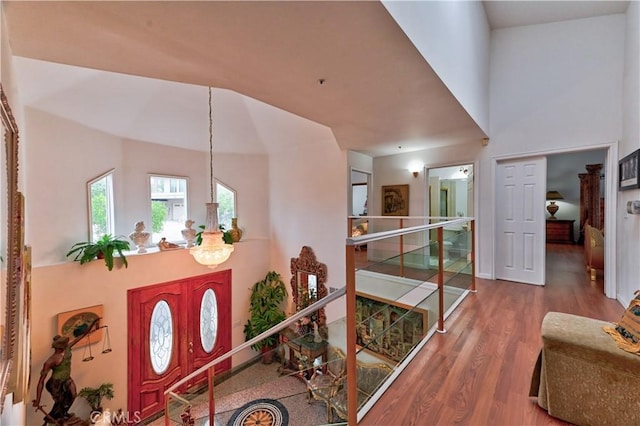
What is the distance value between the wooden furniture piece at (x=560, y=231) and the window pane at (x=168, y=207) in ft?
34.3

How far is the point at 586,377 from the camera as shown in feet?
4.63

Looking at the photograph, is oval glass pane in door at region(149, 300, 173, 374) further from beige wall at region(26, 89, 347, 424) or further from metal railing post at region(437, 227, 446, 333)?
metal railing post at region(437, 227, 446, 333)

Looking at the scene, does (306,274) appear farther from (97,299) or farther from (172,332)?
(97,299)

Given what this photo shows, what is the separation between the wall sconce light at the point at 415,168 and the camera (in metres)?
5.12

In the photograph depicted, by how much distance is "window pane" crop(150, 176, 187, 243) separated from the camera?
5168mm

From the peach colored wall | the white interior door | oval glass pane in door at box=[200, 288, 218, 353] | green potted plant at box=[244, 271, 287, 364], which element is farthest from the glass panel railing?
the peach colored wall

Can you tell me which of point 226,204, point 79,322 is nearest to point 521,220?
point 226,204

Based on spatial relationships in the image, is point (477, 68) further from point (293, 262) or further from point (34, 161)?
point (34, 161)

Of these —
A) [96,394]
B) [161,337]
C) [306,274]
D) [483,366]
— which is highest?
Answer: [483,366]

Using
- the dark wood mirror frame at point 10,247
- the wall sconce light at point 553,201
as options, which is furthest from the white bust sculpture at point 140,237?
the wall sconce light at point 553,201

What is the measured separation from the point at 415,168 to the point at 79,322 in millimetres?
6094

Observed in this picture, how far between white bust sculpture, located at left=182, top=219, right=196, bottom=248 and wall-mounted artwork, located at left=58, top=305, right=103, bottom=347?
1.67m

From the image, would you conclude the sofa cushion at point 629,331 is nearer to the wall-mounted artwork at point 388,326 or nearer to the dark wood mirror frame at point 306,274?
the wall-mounted artwork at point 388,326

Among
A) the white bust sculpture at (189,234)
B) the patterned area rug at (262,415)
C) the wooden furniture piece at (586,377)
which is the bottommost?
the patterned area rug at (262,415)
